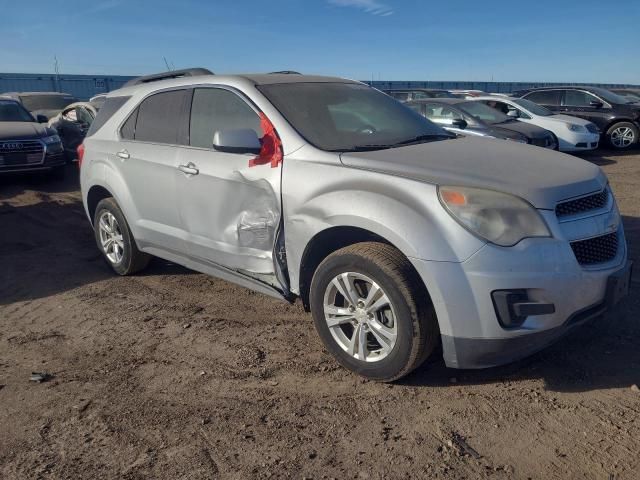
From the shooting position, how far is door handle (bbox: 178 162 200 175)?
4091 mm

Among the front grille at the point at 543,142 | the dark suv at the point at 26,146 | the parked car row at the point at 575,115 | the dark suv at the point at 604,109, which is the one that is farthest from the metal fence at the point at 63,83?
the front grille at the point at 543,142

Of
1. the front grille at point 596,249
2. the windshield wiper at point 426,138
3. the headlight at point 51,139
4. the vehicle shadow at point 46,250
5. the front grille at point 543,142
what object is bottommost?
the vehicle shadow at point 46,250

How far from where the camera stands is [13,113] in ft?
35.6

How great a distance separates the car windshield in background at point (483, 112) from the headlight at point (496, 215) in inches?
376

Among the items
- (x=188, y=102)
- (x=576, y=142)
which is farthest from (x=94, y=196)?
(x=576, y=142)

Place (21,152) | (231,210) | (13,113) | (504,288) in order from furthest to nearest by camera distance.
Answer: (13,113), (21,152), (231,210), (504,288)

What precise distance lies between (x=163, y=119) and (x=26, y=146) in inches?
258

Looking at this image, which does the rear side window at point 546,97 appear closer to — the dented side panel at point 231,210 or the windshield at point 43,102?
the windshield at point 43,102

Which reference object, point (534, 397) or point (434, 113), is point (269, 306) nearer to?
point (534, 397)

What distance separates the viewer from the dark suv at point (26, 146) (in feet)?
31.8

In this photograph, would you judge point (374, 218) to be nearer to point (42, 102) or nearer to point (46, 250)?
point (46, 250)

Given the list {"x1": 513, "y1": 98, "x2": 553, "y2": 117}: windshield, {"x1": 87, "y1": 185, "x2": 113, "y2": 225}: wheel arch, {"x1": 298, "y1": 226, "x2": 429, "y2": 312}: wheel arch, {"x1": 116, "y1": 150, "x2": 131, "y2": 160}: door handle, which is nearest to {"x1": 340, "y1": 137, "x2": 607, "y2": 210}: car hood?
{"x1": 298, "y1": 226, "x2": 429, "y2": 312}: wheel arch

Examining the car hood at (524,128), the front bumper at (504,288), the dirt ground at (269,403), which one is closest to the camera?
the dirt ground at (269,403)

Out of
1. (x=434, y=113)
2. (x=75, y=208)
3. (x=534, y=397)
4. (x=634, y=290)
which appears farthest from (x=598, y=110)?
(x=534, y=397)
